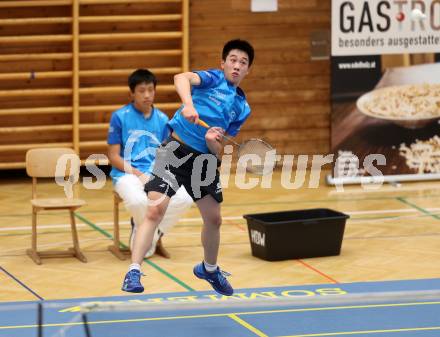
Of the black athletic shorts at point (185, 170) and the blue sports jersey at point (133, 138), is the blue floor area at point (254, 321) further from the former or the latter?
the blue sports jersey at point (133, 138)

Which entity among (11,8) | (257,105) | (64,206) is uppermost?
(11,8)

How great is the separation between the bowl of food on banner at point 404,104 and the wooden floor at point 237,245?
93 centimetres

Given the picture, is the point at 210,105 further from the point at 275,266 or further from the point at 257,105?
the point at 257,105

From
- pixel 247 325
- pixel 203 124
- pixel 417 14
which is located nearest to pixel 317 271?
pixel 247 325

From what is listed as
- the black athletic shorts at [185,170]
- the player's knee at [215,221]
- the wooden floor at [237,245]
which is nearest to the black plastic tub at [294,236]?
the wooden floor at [237,245]

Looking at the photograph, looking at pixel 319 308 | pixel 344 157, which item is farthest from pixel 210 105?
pixel 344 157

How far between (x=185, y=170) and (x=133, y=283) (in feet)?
3.19

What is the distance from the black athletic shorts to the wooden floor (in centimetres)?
142

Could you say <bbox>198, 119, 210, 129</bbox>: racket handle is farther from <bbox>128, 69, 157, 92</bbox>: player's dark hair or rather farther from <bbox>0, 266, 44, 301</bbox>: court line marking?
<bbox>128, 69, 157, 92</bbox>: player's dark hair

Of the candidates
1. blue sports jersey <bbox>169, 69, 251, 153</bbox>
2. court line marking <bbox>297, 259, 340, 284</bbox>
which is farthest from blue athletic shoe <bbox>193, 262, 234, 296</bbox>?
court line marking <bbox>297, 259, 340, 284</bbox>

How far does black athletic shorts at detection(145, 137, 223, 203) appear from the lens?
→ 735 centimetres

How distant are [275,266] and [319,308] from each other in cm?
155

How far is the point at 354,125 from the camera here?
13.3m

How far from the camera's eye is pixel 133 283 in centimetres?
697
